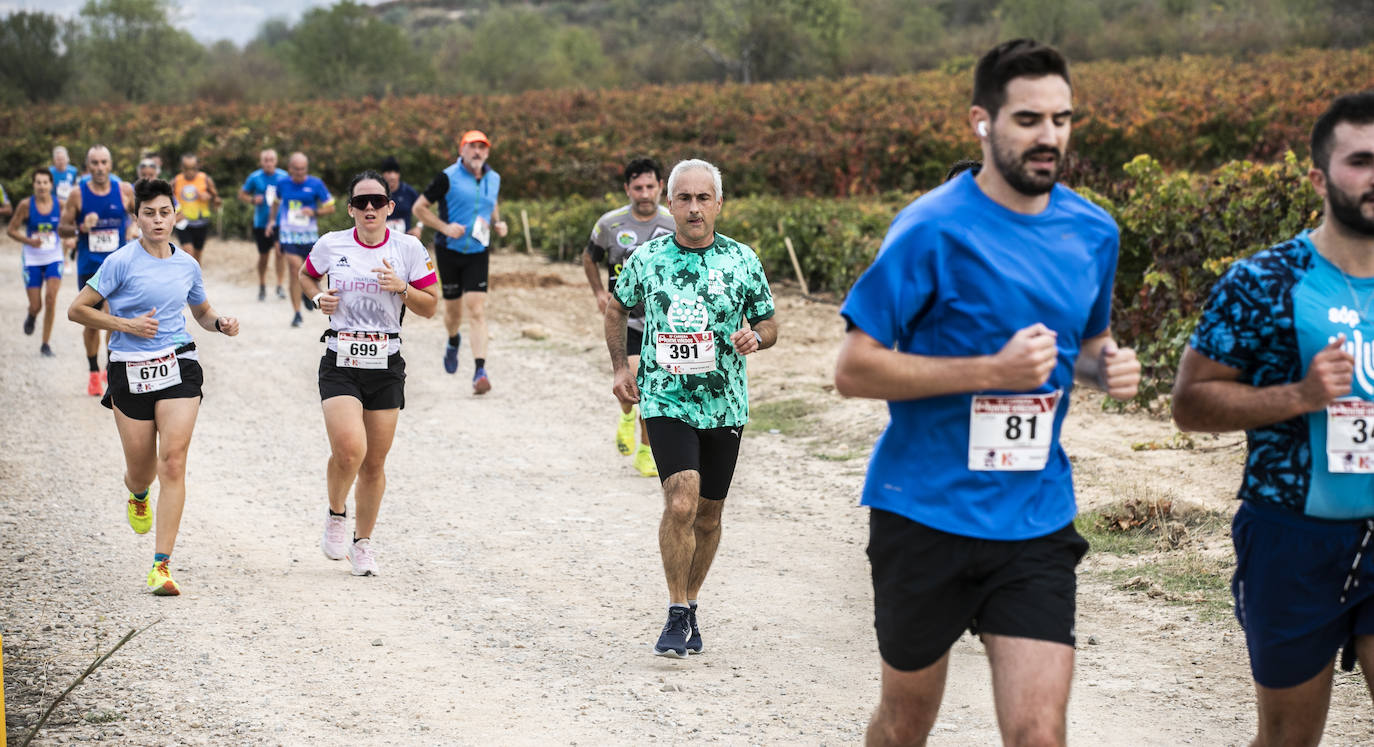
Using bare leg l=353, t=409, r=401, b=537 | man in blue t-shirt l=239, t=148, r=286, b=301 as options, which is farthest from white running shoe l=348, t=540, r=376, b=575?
man in blue t-shirt l=239, t=148, r=286, b=301

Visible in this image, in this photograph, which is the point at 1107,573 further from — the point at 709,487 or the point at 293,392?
the point at 293,392

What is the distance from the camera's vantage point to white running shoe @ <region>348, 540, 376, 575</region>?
733 centimetres

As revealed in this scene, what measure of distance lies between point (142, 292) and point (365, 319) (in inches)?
44.7

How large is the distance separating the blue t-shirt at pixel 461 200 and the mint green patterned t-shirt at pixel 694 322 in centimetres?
666

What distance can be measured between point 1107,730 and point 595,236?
17.0 feet

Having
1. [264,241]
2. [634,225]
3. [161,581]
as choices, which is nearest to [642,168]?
[634,225]

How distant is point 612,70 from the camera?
68500mm

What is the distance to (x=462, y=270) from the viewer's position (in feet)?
41.9

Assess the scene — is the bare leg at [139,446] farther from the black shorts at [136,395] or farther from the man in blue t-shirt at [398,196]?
the man in blue t-shirt at [398,196]

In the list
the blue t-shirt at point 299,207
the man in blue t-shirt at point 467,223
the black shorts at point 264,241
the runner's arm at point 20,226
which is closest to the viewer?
the man in blue t-shirt at point 467,223

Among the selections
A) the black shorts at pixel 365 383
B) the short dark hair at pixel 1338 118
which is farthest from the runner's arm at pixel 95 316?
the short dark hair at pixel 1338 118

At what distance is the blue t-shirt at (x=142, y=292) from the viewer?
23.0 feet

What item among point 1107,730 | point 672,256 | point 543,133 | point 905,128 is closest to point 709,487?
point 672,256

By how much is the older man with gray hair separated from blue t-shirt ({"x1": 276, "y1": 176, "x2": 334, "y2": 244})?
11300 mm
